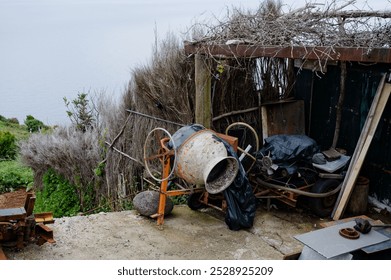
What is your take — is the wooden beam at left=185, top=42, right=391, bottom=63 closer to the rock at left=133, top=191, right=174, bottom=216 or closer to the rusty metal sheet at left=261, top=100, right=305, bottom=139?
the rusty metal sheet at left=261, top=100, right=305, bottom=139

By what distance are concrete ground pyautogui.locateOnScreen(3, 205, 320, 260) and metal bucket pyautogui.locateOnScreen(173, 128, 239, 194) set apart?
2.13 ft

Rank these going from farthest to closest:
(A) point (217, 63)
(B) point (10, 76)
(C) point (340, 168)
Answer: (B) point (10, 76)
(A) point (217, 63)
(C) point (340, 168)

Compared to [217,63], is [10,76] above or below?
below

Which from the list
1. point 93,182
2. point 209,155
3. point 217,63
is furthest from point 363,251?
point 93,182

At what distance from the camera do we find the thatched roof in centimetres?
529

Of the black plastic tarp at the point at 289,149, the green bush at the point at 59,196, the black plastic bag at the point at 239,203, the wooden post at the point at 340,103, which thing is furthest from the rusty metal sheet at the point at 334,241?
the green bush at the point at 59,196

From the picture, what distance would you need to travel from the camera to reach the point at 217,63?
7.14 meters

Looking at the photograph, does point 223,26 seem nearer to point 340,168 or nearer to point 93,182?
point 340,168

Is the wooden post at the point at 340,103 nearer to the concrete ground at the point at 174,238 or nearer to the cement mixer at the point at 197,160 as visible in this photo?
the concrete ground at the point at 174,238

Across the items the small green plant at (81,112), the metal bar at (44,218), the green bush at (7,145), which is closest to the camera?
the metal bar at (44,218)

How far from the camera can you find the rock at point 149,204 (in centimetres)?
645

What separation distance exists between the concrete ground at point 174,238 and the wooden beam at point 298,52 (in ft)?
7.30

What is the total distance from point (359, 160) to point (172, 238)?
8.58 ft
